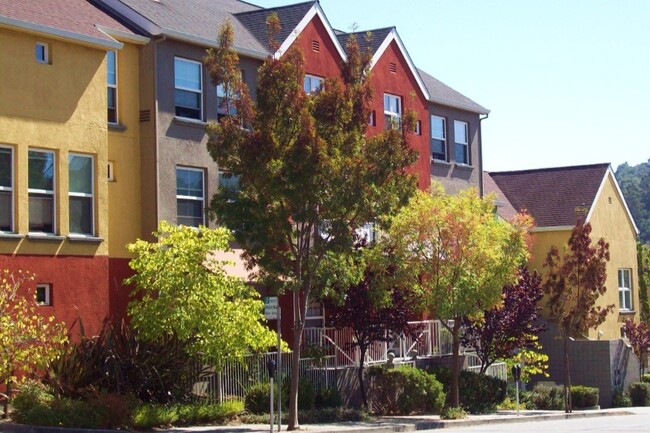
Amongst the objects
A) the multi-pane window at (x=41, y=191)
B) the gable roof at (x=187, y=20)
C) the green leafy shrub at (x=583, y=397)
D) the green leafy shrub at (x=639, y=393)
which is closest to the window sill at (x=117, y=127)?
the gable roof at (x=187, y=20)

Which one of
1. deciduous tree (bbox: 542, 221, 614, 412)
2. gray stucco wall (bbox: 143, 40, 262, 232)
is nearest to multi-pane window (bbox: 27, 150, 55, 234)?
gray stucco wall (bbox: 143, 40, 262, 232)

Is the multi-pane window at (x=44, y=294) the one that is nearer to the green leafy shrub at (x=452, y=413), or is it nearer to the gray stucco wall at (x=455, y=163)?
the green leafy shrub at (x=452, y=413)

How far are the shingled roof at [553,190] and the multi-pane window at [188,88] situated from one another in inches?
864

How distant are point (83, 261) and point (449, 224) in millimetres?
10455

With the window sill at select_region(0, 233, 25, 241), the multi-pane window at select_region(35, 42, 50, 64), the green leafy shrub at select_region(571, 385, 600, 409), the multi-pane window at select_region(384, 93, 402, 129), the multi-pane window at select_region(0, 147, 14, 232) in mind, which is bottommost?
the green leafy shrub at select_region(571, 385, 600, 409)

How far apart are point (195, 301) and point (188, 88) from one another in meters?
7.54

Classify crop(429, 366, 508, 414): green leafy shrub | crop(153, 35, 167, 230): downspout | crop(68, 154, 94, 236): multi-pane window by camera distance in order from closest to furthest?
crop(68, 154, 94, 236): multi-pane window < crop(153, 35, 167, 230): downspout < crop(429, 366, 508, 414): green leafy shrub

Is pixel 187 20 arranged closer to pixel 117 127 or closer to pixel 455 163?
→ pixel 117 127

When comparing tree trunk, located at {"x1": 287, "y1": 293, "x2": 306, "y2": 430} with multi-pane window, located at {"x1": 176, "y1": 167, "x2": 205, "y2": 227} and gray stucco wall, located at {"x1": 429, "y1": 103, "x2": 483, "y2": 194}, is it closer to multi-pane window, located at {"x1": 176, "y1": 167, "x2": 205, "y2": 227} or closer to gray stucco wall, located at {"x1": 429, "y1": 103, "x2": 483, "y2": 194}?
multi-pane window, located at {"x1": 176, "y1": 167, "x2": 205, "y2": 227}

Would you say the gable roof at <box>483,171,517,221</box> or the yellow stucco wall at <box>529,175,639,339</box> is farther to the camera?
the gable roof at <box>483,171,517,221</box>

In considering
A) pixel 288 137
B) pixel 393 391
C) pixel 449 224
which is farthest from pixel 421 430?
pixel 288 137

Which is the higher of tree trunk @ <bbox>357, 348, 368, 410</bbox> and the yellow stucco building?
the yellow stucco building

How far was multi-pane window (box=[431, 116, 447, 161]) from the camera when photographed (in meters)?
40.8

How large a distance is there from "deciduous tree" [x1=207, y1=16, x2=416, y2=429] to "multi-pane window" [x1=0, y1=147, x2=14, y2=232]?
4.50m
